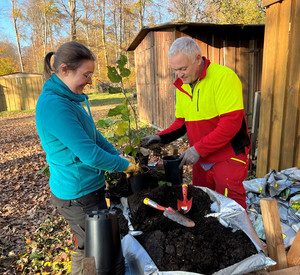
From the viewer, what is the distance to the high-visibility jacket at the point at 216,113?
2016 millimetres

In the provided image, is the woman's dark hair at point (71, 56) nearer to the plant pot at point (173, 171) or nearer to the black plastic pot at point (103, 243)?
the black plastic pot at point (103, 243)

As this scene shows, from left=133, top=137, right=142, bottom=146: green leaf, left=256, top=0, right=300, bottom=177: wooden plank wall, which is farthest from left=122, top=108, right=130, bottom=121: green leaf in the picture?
left=256, top=0, right=300, bottom=177: wooden plank wall

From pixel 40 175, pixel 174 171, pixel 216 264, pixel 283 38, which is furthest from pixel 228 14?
pixel 216 264

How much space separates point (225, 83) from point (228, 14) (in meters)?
13.9

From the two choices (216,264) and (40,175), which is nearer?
(216,264)

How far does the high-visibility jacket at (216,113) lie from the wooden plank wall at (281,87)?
5.68ft

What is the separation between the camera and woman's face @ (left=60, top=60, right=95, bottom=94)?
1616mm

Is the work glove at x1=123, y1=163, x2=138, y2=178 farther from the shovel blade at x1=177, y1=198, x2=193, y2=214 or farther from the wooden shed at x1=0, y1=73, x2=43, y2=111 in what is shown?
the wooden shed at x1=0, y1=73, x2=43, y2=111

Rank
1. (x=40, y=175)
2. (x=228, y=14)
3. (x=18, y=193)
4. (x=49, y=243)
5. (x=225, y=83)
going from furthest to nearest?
(x=228, y=14)
(x=40, y=175)
(x=18, y=193)
(x=49, y=243)
(x=225, y=83)

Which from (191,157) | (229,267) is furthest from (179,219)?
(191,157)

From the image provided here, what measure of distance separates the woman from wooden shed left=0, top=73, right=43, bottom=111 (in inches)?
749

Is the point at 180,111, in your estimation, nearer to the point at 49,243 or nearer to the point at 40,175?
the point at 49,243

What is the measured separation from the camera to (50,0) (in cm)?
2434

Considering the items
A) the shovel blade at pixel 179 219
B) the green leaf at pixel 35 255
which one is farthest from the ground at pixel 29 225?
the shovel blade at pixel 179 219
